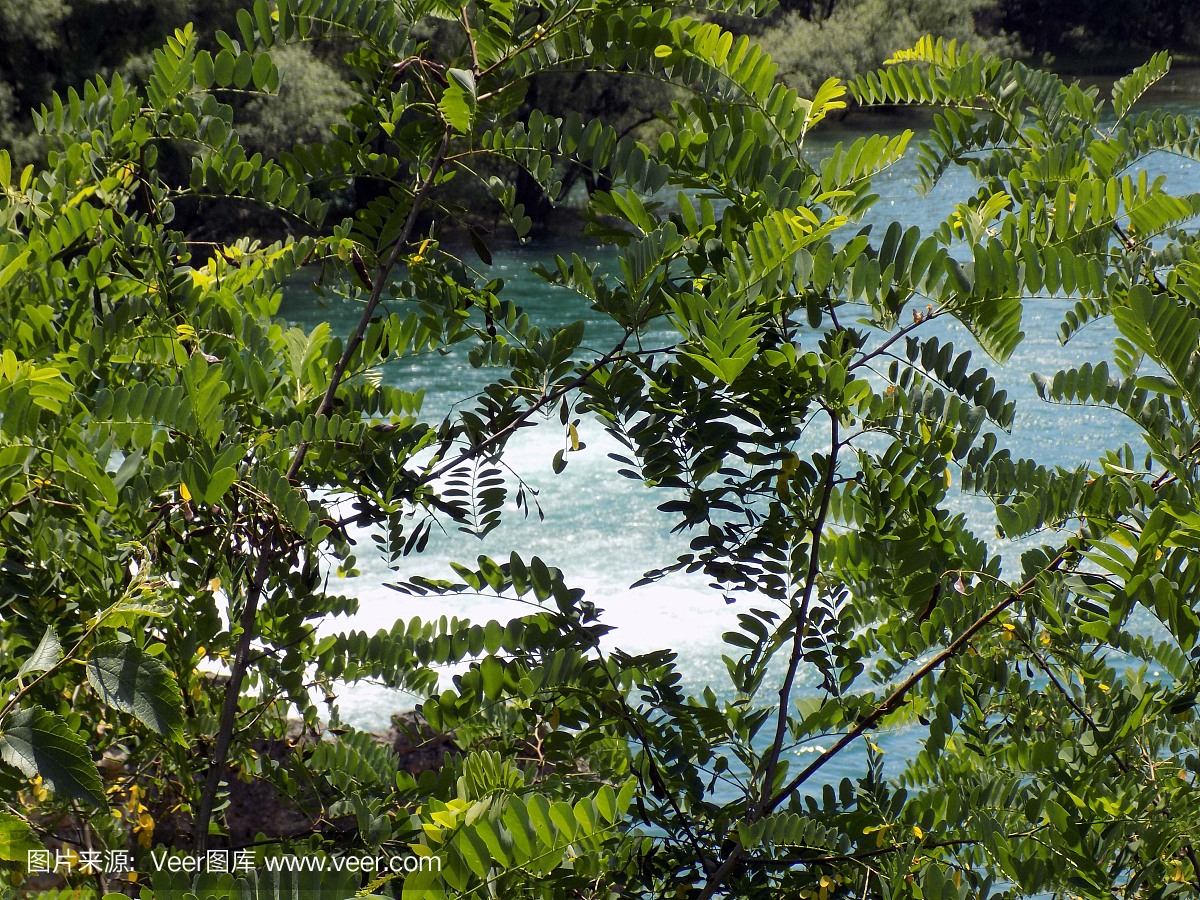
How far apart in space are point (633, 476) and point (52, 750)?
60cm

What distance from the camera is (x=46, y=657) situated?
0.76 m

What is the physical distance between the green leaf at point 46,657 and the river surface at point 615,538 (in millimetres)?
2458

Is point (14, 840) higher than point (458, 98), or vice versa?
point (458, 98)

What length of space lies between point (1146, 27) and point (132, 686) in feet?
112

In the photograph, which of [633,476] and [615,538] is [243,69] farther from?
[615,538]

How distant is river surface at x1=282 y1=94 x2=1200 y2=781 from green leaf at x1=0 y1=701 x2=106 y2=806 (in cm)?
250

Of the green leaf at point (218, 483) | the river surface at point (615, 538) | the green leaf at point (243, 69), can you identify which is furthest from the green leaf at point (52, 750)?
the river surface at point (615, 538)

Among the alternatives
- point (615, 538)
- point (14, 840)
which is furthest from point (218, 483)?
point (615, 538)

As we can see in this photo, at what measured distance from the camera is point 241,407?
4.02 ft

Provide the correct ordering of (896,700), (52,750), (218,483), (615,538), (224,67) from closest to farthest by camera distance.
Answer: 1. (52,750)
2. (218,483)
3. (896,700)
4. (224,67)
5. (615,538)

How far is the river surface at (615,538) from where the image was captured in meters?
4.49

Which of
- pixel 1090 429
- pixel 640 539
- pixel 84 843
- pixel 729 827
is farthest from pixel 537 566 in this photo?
pixel 1090 429

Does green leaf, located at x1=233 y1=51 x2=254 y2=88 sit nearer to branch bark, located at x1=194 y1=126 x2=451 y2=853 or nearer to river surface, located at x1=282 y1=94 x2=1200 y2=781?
branch bark, located at x1=194 y1=126 x2=451 y2=853

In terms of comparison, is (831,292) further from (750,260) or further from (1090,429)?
(1090,429)
